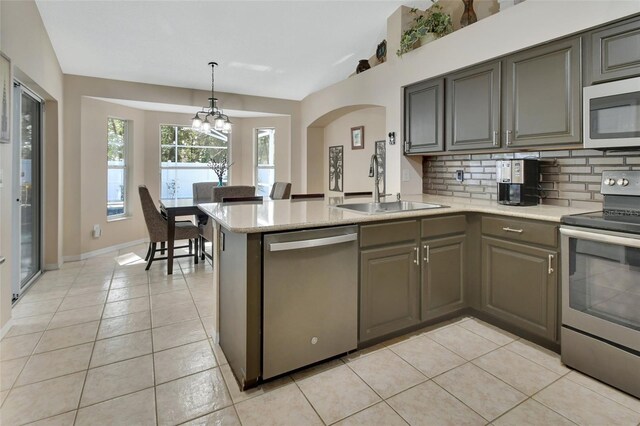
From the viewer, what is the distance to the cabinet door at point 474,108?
2684 millimetres

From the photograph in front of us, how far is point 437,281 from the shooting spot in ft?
8.14

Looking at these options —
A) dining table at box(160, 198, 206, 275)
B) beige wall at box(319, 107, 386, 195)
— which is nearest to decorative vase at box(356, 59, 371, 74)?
beige wall at box(319, 107, 386, 195)

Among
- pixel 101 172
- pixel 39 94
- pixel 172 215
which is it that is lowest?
pixel 172 215

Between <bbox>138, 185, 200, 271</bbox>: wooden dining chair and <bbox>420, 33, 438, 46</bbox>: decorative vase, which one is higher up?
<bbox>420, 33, 438, 46</bbox>: decorative vase

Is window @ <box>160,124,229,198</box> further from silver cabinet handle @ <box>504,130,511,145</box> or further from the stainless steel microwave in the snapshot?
the stainless steel microwave

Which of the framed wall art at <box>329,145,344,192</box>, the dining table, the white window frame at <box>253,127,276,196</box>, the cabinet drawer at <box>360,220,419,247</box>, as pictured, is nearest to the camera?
the cabinet drawer at <box>360,220,419,247</box>

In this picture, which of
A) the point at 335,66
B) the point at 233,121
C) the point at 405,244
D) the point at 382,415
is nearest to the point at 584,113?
the point at 405,244

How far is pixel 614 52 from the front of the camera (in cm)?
201

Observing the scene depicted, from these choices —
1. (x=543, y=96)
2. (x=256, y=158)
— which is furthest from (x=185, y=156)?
(x=543, y=96)

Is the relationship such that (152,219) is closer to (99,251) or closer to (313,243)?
(99,251)

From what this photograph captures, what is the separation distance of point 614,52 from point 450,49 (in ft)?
4.19

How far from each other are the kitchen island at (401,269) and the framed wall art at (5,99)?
5.26 ft

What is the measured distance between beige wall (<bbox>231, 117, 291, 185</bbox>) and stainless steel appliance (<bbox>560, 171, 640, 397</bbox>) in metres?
4.58

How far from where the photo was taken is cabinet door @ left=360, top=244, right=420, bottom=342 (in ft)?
7.02
